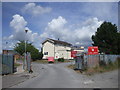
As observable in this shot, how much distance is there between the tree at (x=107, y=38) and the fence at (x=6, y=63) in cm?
3193

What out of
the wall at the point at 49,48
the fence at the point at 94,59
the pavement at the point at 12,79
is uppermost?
the wall at the point at 49,48

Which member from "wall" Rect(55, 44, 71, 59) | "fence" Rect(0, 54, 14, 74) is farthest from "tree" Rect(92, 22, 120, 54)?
"fence" Rect(0, 54, 14, 74)

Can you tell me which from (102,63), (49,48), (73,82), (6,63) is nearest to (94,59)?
(102,63)

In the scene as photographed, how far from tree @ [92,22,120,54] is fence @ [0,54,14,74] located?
31.9 metres

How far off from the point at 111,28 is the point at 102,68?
30.9 metres

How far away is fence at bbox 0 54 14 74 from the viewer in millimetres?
19930

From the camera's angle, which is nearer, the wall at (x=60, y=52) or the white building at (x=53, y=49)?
the white building at (x=53, y=49)

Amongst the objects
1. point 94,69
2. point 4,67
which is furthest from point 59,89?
point 94,69

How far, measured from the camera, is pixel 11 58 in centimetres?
2205

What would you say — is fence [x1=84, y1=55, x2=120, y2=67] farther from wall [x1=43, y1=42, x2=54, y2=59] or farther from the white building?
wall [x1=43, y1=42, x2=54, y2=59]

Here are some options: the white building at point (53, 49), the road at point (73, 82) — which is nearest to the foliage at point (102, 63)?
the road at point (73, 82)

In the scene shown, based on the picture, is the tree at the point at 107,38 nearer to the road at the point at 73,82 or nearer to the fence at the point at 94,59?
the fence at the point at 94,59

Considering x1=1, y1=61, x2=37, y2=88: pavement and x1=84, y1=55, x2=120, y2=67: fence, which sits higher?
x1=84, y1=55, x2=120, y2=67: fence

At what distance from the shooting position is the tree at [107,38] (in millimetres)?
47619
